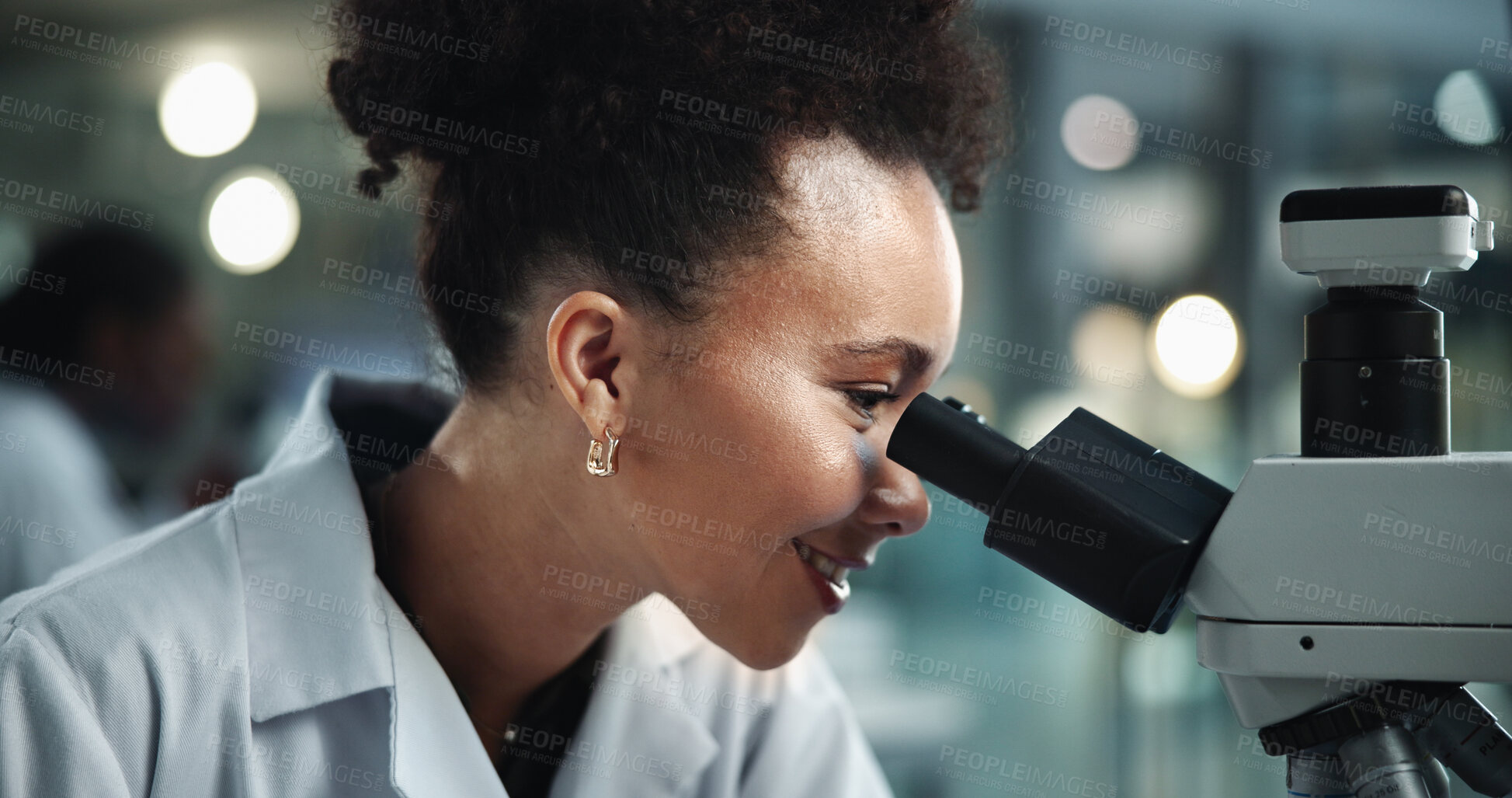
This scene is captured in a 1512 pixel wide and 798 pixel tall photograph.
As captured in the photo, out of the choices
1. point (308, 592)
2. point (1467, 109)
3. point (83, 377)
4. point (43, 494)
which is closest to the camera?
point (308, 592)

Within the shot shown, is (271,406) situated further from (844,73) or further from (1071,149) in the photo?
(844,73)

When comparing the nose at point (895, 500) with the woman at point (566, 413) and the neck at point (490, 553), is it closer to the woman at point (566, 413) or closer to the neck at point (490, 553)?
the woman at point (566, 413)

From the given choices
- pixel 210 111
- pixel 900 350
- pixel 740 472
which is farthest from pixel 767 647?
pixel 210 111

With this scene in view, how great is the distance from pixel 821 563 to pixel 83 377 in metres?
1.85

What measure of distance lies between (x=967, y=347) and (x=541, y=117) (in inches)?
72.2

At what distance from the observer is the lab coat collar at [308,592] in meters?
0.88

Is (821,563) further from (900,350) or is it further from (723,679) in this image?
(723,679)

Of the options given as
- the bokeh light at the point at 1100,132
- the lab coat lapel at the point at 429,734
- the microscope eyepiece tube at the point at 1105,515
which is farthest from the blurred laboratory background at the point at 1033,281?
the microscope eyepiece tube at the point at 1105,515

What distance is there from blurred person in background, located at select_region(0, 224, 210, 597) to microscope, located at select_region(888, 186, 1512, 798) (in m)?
1.82

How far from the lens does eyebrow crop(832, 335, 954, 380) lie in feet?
2.67

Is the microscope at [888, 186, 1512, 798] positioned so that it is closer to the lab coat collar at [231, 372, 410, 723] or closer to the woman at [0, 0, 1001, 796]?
the woman at [0, 0, 1001, 796]

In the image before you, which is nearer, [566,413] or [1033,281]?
[566,413]

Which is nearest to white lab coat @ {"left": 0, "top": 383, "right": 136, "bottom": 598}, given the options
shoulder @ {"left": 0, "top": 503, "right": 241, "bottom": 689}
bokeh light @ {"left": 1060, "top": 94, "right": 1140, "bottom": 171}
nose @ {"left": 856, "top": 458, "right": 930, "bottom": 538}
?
shoulder @ {"left": 0, "top": 503, "right": 241, "bottom": 689}

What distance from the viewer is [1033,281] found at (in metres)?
2.50
